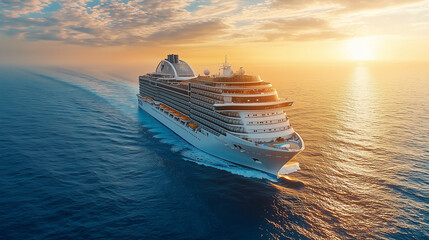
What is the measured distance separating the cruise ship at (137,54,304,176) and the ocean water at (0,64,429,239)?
2794mm

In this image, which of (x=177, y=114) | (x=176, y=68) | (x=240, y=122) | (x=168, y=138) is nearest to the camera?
(x=240, y=122)

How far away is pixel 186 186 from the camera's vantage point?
107ft

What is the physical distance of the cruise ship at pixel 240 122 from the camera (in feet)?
114

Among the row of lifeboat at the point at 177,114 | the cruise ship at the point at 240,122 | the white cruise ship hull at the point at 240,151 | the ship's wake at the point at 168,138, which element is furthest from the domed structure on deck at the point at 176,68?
the white cruise ship hull at the point at 240,151

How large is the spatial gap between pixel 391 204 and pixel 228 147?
23269 millimetres

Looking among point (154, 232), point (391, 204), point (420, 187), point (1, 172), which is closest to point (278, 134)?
point (391, 204)

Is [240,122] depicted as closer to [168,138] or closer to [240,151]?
[240,151]

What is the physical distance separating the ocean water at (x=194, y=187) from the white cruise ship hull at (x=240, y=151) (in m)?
1.46

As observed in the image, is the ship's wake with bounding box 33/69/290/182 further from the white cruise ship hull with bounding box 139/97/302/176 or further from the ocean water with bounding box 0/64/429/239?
the white cruise ship hull with bounding box 139/97/302/176

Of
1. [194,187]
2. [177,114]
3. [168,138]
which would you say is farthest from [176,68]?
[194,187]

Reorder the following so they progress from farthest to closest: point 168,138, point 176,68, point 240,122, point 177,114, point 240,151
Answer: point 176,68 < point 177,114 < point 168,138 < point 240,122 < point 240,151

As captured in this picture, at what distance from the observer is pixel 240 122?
37375 mm

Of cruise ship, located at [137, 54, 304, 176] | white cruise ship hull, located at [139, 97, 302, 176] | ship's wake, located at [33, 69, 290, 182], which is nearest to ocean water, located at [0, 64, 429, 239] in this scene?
ship's wake, located at [33, 69, 290, 182]

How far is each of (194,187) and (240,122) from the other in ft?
42.4
